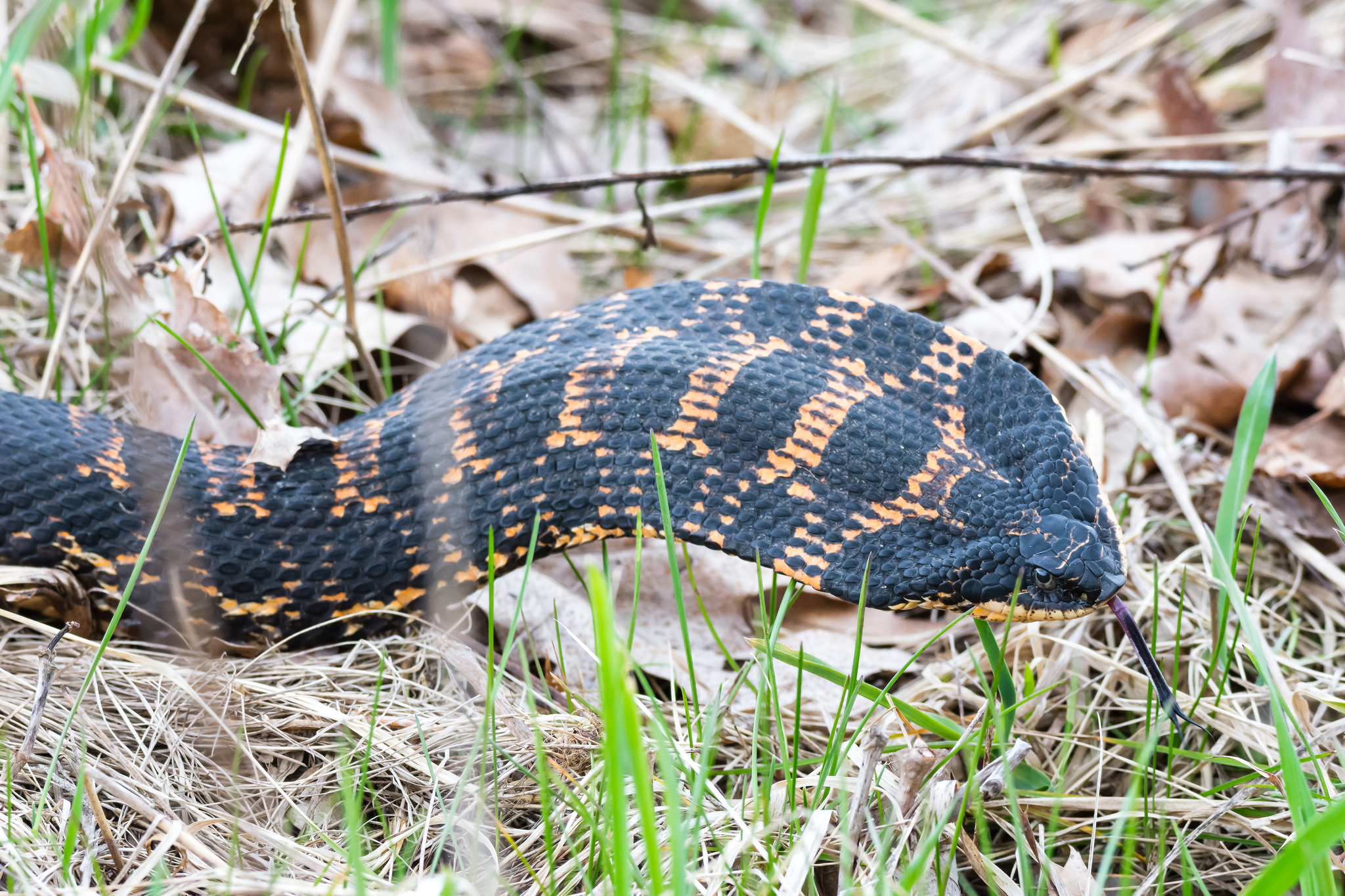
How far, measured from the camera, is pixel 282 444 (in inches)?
103

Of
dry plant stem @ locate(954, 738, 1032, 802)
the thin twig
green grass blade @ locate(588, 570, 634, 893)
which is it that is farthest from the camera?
the thin twig

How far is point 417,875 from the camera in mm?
2086

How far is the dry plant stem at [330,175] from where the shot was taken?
111 inches

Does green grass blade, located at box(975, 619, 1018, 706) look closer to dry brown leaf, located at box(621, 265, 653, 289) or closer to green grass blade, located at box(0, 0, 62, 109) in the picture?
dry brown leaf, located at box(621, 265, 653, 289)

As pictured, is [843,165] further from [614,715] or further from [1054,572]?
[614,715]

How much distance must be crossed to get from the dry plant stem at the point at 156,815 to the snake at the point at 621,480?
1.59ft

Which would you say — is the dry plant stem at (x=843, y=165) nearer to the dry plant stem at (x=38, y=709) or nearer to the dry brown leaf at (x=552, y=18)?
the dry plant stem at (x=38, y=709)

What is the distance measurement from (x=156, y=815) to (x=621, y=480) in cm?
123

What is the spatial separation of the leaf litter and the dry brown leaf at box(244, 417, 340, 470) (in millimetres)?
10

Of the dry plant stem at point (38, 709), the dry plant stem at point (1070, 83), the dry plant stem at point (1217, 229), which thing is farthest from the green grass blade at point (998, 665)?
the dry plant stem at point (1070, 83)

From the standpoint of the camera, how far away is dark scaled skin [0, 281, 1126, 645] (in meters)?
2.23

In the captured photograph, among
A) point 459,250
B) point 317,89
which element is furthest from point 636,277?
point 317,89

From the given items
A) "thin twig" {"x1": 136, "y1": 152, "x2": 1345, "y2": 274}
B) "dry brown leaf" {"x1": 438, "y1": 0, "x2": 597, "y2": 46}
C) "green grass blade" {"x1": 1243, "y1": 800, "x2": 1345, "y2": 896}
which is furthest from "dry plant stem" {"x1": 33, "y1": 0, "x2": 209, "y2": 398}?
"dry brown leaf" {"x1": 438, "y1": 0, "x2": 597, "y2": 46}

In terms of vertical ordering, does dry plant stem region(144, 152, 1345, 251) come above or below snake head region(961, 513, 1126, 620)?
above
